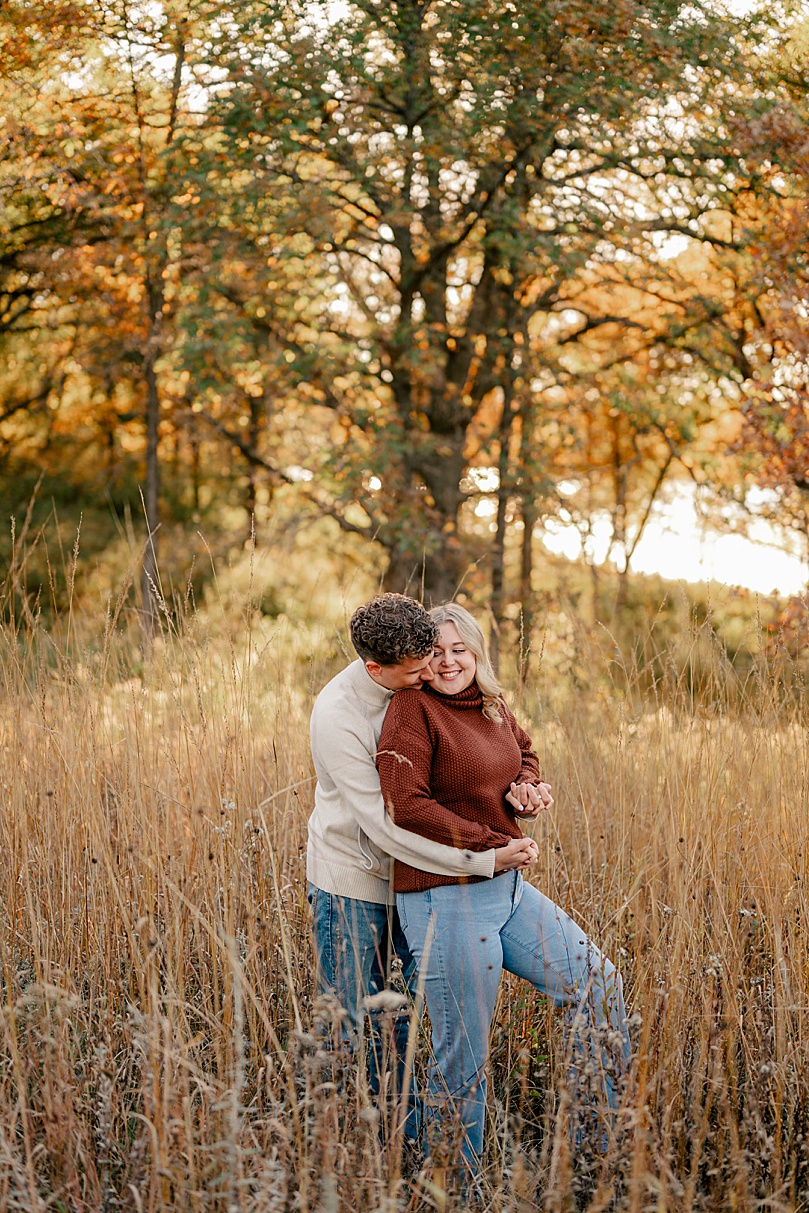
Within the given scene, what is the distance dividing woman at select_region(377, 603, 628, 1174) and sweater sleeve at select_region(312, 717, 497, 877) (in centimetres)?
3

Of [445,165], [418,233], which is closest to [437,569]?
[418,233]

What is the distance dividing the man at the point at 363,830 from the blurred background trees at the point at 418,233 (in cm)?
351

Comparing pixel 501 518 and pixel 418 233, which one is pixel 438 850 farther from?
pixel 418 233

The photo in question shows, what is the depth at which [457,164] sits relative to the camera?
26.8 feet

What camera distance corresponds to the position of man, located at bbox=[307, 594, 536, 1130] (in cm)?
231

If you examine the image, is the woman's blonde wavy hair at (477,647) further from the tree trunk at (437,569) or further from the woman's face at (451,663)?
the tree trunk at (437,569)

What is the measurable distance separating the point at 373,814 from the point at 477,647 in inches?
18.6

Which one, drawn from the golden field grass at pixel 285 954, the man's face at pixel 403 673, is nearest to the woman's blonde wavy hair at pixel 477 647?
the man's face at pixel 403 673

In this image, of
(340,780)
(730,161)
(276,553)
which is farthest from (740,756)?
(276,553)

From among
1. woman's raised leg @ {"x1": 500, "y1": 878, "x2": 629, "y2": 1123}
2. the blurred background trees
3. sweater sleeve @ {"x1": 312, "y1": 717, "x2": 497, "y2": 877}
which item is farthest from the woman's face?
the blurred background trees

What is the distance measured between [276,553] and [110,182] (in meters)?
3.62

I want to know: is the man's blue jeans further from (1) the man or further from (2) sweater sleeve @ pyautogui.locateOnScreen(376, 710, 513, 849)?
(2) sweater sleeve @ pyautogui.locateOnScreen(376, 710, 513, 849)

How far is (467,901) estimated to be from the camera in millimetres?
2309

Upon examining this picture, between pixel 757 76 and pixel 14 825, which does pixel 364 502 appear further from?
pixel 14 825
